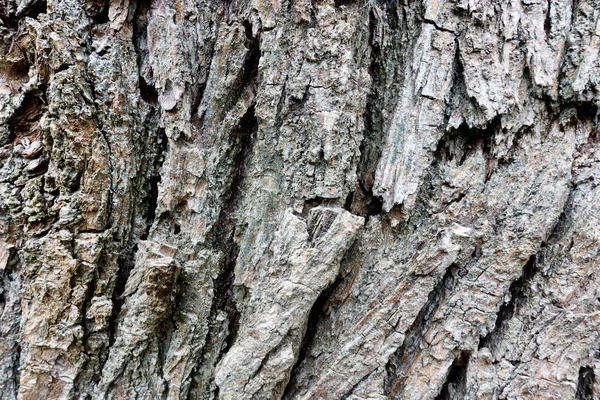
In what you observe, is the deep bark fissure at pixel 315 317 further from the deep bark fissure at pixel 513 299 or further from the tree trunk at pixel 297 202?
the deep bark fissure at pixel 513 299

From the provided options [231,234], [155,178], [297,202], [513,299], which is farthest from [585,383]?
[155,178]

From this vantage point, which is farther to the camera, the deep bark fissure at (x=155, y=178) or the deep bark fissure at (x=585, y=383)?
the deep bark fissure at (x=155, y=178)

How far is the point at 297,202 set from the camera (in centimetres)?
155

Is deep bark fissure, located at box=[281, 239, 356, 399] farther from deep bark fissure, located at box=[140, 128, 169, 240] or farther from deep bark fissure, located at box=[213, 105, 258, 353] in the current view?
deep bark fissure, located at box=[140, 128, 169, 240]

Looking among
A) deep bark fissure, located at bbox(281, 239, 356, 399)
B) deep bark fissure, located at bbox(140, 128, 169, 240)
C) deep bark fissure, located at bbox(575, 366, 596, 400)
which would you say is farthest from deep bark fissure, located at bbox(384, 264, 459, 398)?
deep bark fissure, located at bbox(140, 128, 169, 240)

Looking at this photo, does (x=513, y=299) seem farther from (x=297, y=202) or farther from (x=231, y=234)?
(x=231, y=234)

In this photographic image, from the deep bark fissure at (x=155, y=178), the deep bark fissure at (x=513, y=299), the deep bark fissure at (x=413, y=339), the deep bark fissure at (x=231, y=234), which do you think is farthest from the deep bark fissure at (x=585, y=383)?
the deep bark fissure at (x=155, y=178)

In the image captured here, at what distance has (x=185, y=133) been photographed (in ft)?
5.16

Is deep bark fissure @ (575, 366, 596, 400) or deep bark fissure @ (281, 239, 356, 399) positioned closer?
deep bark fissure @ (575, 366, 596, 400)

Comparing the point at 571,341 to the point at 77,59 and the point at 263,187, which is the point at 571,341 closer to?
the point at 263,187

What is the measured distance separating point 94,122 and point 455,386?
1.76 m

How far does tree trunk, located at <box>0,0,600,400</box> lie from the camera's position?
1.51 meters

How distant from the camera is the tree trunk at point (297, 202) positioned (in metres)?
1.51

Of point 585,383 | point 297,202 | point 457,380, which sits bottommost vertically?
point 457,380
